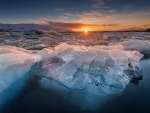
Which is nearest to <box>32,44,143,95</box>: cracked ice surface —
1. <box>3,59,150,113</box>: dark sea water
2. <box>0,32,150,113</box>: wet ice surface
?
<box>0,32,150,113</box>: wet ice surface

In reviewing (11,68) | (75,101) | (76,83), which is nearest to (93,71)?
(76,83)

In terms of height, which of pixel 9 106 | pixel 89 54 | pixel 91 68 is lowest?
pixel 9 106

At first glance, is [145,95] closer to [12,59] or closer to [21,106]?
[21,106]

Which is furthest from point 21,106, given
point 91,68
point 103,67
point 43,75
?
point 103,67

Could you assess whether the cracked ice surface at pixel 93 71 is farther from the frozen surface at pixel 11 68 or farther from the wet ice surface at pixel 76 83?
the frozen surface at pixel 11 68

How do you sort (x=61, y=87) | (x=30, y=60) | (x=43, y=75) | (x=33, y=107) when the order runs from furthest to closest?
(x=30, y=60) → (x=43, y=75) → (x=61, y=87) → (x=33, y=107)

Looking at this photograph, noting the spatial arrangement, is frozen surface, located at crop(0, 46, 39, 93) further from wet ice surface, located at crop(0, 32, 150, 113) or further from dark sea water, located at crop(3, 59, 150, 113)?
dark sea water, located at crop(3, 59, 150, 113)
